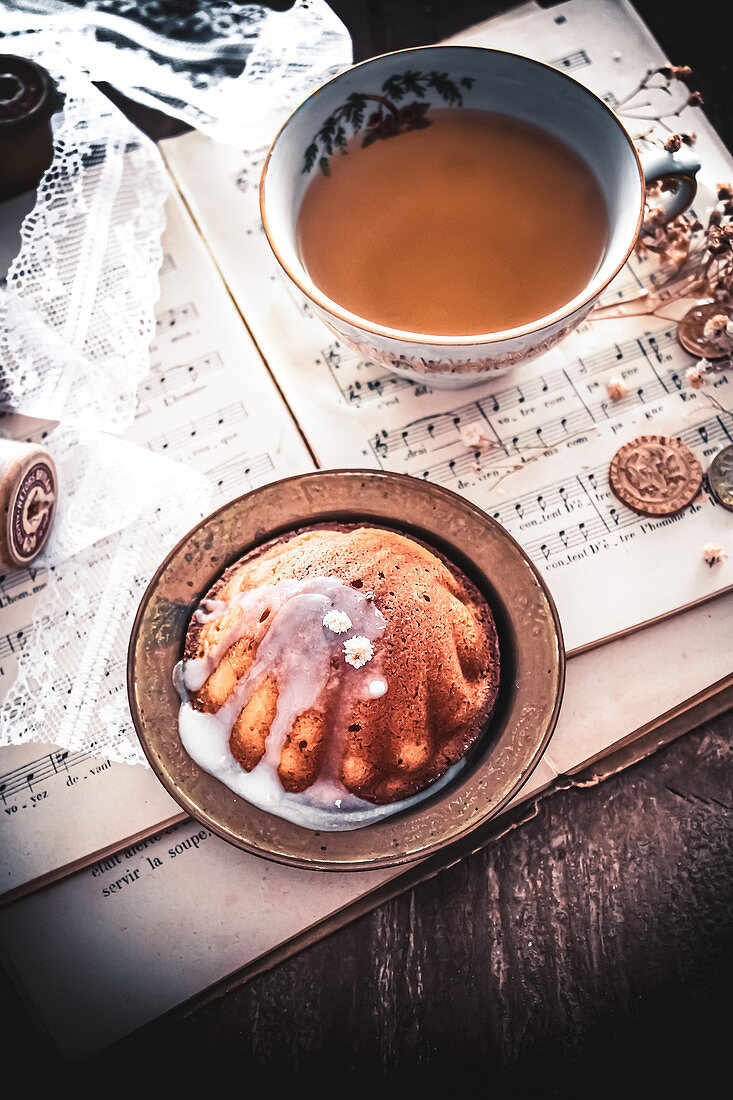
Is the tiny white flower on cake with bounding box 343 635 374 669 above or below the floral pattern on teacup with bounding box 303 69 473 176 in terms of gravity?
below

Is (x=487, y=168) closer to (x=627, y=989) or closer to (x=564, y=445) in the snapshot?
(x=564, y=445)

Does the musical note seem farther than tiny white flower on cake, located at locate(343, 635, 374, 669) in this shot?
Yes

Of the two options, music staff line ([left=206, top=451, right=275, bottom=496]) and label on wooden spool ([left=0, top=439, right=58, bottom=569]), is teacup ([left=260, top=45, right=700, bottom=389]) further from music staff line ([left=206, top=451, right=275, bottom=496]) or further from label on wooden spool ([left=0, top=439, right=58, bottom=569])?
label on wooden spool ([left=0, top=439, right=58, bottom=569])

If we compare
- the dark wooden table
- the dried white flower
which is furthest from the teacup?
the dark wooden table

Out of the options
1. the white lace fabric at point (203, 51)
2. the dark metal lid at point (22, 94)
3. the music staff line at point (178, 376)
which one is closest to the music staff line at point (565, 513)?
the music staff line at point (178, 376)

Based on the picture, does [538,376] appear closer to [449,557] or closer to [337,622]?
[449,557]

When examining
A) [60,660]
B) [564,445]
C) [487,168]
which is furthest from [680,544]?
[60,660]
